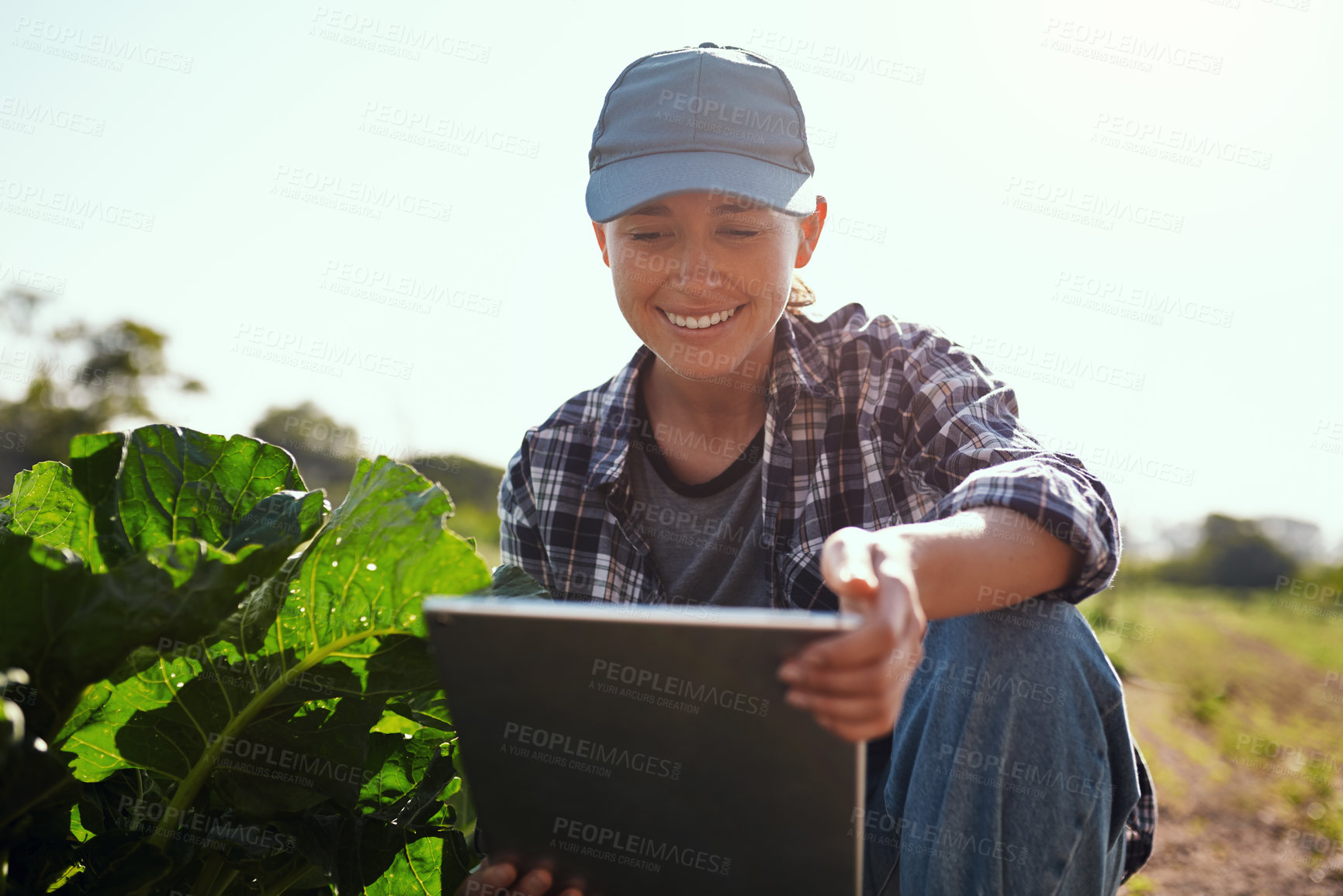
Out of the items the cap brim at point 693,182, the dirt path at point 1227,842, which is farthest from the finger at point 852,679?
the dirt path at point 1227,842

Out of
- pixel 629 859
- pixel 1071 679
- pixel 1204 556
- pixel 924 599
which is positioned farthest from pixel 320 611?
pixel 1204 556

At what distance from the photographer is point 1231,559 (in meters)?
17.3

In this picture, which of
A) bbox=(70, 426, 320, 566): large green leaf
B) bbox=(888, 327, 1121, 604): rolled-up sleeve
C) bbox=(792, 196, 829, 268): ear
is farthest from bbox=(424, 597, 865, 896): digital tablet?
bbox=(792, 196, 829, 268): ear

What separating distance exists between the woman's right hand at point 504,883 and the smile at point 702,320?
1.25 m

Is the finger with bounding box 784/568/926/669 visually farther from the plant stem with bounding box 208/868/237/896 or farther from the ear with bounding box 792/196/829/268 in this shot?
the ear with bounding box 792/196/829/268

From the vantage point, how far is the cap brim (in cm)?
179

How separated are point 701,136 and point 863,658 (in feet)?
4.52

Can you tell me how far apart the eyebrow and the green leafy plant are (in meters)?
0.89

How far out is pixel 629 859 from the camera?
1130 mm

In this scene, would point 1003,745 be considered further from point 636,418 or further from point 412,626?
point 636,418

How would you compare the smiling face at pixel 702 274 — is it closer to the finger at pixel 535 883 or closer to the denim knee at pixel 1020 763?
the denim knee at pixel 1020 763

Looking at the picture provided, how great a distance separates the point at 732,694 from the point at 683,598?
49.7 inches

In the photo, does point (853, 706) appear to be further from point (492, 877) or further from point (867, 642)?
point (492, 877)

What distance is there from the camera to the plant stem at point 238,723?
1208 millimetres
